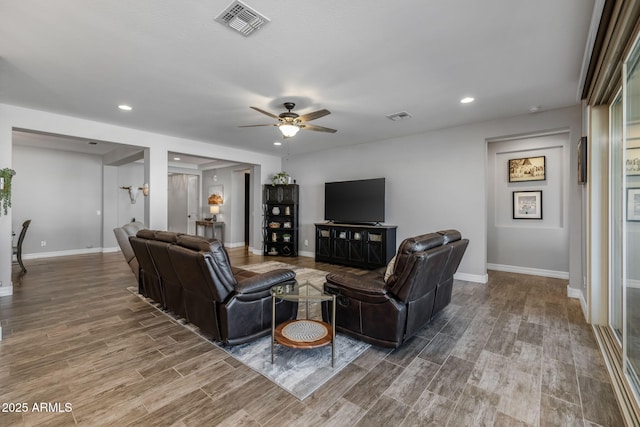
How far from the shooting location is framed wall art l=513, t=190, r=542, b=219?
5188 millimetres

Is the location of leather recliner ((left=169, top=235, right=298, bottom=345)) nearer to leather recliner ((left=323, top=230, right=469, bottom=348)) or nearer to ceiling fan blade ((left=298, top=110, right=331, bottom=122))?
leather recliner ((left=323, top=230, right=469, bottom=348))

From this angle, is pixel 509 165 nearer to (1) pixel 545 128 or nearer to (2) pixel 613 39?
(1) pixel 545 128

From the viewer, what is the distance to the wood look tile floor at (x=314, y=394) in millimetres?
1699

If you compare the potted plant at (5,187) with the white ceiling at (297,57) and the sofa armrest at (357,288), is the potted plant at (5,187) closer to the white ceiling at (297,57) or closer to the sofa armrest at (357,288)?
the white ceiling at (297,57)

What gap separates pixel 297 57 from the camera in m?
2.64

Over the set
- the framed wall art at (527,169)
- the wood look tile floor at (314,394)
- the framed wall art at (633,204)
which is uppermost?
the framed wall art at (527,169)

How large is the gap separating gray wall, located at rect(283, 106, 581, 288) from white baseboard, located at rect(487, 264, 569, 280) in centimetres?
115

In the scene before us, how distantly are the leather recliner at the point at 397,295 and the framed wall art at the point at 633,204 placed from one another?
126 cm

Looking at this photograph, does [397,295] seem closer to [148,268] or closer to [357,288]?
[357,288]

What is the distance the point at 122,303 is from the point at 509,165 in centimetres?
682

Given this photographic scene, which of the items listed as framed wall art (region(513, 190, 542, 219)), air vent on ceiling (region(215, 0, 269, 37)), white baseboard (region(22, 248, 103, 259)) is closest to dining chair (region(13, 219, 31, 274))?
white baseboard (region(22, 248, 103, 259))

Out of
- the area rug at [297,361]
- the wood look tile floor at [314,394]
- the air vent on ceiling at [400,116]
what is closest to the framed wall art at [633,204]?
the wood look tile floor at [314,394]

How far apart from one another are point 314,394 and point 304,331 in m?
0.54

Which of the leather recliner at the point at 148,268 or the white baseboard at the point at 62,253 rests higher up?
the leather recliner at the point at 148,268
